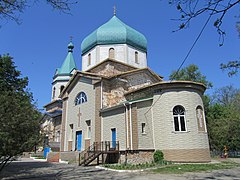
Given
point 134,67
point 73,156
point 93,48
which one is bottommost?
point 73,156

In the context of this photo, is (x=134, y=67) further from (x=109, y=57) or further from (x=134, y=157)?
(x=134, y=157)

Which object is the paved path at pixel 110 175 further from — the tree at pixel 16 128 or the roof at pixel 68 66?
the roof at pixel 68 66

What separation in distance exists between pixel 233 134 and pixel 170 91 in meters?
14.9

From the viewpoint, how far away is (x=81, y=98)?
22297 mm

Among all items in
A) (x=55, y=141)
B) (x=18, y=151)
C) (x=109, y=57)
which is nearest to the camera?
(x=18, y=151)

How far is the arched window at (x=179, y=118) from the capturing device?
1574 cm

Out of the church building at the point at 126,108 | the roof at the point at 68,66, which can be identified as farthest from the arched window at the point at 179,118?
the roof at the point at 68,66

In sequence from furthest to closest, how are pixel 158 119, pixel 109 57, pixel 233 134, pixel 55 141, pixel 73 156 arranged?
pixel 55 141
pixel 233 134
pixel 109 57
pixel 73 156
pixel 158 119

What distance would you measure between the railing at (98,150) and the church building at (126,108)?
3.0 inches

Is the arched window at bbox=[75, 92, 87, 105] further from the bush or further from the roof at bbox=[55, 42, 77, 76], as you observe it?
the roof at bbox=[55, 42, 77, 76]

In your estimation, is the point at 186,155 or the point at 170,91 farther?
the point at 170,91

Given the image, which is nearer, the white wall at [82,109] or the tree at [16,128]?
the tree at [16,128]

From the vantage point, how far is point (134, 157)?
15320mm

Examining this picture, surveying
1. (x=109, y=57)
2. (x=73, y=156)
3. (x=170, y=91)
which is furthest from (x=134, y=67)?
(x=73, y=156)
